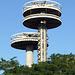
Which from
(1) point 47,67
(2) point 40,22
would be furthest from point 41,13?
(1) point 47,67

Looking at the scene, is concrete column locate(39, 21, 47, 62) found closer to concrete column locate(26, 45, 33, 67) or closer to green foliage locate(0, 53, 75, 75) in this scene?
concrete column locate(26, 45, 33, 67)

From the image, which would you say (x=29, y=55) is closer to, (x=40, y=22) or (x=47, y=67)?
(x=40, y=22)

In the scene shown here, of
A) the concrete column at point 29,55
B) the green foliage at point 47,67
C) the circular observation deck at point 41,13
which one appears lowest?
the green foliage at point 47,67

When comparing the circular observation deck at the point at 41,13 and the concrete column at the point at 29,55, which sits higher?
the circular observation deck at the point at 41,13

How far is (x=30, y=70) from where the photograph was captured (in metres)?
71.1

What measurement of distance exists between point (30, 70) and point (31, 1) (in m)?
46.2

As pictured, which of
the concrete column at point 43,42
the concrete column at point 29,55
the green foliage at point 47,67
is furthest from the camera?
the concrete column at point 29,55

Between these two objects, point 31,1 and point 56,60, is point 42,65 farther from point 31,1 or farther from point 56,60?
point 31,1

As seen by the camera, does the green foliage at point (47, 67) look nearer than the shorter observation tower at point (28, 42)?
Yes

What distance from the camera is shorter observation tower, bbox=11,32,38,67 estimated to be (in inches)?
4444

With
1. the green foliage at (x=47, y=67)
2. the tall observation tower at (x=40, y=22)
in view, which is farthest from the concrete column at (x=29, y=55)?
the green foliage at (x=47, y=67)

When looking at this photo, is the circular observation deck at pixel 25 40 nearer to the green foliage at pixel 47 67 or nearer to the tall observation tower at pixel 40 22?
the tall observation tower at pixel 40 22

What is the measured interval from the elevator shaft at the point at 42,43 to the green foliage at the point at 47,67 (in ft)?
67.5

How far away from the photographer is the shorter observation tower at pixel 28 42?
11288 cm
